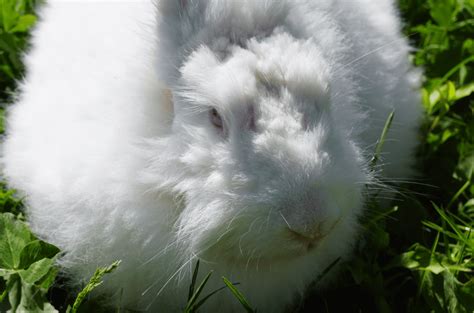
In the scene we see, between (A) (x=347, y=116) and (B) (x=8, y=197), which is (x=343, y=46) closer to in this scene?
(A) (x=347, y=116)

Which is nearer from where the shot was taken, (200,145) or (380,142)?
(200,145)

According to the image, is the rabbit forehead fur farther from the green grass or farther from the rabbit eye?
the green grass

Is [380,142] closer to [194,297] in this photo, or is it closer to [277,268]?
[277,268]

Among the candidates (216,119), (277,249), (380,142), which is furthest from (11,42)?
(277,249)

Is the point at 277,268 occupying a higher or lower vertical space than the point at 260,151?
Answer: lower

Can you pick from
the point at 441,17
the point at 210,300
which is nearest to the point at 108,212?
the point at 210,300

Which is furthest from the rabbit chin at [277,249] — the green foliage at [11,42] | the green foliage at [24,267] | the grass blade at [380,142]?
the green foliage at [11,42]

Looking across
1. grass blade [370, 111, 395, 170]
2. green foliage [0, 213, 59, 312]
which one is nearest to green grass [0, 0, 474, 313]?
green foliage [0, 213, 59, 312]
